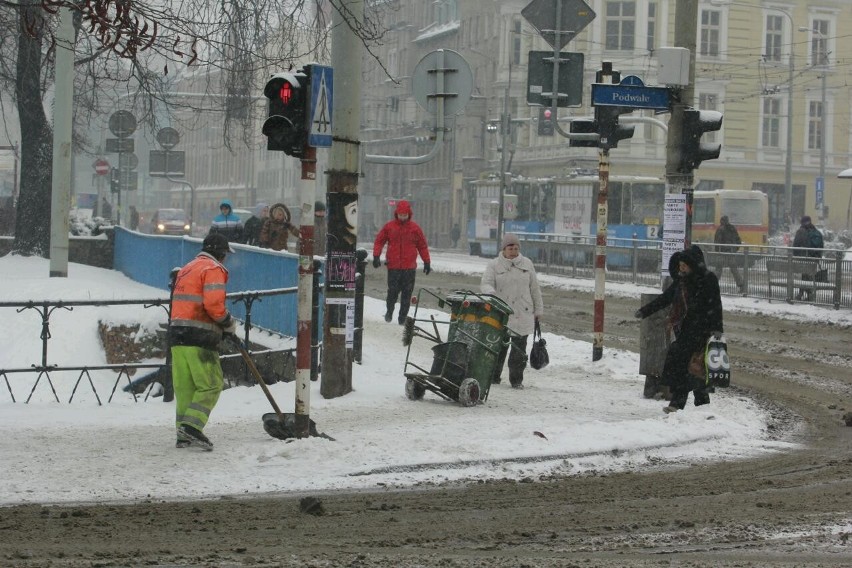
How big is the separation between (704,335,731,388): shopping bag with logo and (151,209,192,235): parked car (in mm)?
49056

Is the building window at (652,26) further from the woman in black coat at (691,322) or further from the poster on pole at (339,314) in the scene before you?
the poster on pole at (339,314)

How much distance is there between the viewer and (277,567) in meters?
6.38

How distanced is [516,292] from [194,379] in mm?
4867

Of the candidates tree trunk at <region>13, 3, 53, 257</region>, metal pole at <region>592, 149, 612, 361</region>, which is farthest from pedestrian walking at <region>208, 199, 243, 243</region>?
metal pole at <region>592, 149, 612, 361</region>

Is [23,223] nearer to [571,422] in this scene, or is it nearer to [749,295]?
[749,295]

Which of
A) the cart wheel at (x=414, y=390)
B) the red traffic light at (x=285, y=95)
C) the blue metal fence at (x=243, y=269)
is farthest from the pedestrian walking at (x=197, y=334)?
the blue metal fence at (x=243, y=269)

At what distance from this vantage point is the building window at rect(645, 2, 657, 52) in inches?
2527

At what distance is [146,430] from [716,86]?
5648cm

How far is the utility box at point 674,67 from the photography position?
13320 millimetres

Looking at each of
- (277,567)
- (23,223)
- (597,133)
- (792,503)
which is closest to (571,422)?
(792,503)

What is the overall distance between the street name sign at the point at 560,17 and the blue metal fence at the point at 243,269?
11.9 feet

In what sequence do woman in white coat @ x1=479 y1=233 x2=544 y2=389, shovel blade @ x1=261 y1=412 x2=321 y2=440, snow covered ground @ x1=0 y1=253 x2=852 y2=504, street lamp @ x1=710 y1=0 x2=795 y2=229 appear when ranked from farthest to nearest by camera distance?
street lamp @ x1=710 y1=0 x2=795 y2=229
woman in white coat @ x1=479 y1=233 x2=544 y2=389
shovel blade @ x1=261 y1=412 x2=321 y2=440
snow covered ground @ x1=0 y1=253 x2=852 y2=504

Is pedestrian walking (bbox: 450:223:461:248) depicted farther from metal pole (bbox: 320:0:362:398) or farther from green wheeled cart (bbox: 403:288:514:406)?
metal pole (bbox: 320:0:362:398)

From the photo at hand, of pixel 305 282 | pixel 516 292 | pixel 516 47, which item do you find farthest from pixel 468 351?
pixel 516 47
